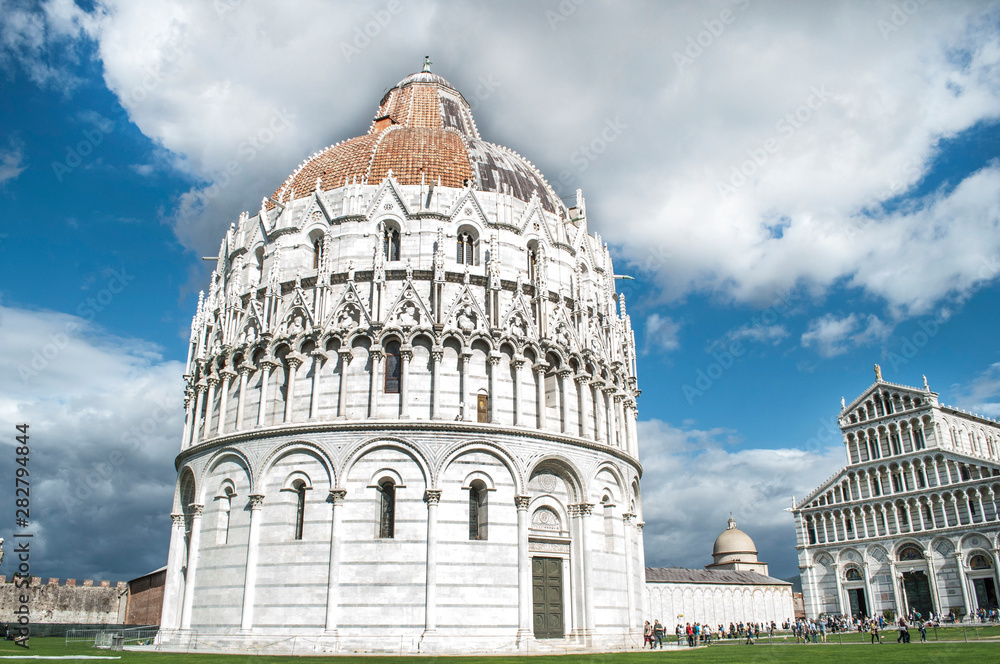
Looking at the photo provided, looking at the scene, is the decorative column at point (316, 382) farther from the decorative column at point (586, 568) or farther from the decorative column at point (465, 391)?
the decorative column at point (586, 568)

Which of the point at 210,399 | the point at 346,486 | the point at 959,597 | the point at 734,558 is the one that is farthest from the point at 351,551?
the point at 734,558

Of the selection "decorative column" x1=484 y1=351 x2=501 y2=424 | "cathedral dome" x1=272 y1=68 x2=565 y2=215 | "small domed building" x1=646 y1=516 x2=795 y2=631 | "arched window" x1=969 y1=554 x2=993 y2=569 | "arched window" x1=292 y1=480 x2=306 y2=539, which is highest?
"cathedral dome" x1=272 y1=68 x2=565 y2=215

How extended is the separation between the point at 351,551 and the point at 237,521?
519 centimetres

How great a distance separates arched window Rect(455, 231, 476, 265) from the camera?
31.7 m

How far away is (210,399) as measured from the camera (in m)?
31.3

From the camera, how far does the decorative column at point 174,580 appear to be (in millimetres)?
29078

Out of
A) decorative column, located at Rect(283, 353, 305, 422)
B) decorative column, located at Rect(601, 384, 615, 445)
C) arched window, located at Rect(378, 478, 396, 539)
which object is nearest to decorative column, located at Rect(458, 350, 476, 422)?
arched window, located at Rect(378, 478, 396, 539)

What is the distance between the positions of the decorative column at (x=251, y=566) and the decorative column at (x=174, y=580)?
4.52 meters

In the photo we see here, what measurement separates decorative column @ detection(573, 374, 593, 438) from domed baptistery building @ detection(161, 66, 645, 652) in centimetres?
12

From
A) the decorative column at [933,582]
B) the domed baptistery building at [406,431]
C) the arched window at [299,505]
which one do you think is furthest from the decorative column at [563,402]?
the decorative column at [933,582]

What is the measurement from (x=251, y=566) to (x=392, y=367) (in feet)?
28.9

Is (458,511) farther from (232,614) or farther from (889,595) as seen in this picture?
(889,595)

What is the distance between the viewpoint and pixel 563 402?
30281mm

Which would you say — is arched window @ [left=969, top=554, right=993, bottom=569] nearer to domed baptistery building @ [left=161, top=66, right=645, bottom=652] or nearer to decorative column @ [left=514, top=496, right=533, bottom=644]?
domed baptistery building @ [left=161, top=66, right=645, bottom=652]
